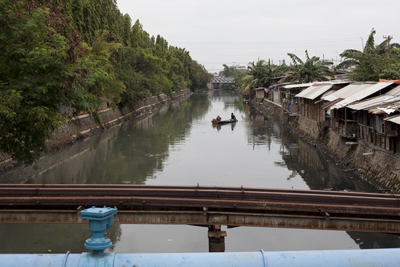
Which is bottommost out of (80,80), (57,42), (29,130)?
(29,130)

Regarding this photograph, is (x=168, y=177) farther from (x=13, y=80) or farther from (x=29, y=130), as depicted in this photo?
(x=13, y=80)

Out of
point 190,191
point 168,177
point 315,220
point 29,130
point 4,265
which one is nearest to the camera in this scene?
point 4,265

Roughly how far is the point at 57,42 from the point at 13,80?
1.83 metres

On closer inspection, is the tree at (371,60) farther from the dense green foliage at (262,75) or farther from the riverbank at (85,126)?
the dense green foliage at (262,75)

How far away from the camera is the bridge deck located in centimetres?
878

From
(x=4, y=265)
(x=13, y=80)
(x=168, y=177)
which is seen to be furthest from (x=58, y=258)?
(x=168, y=177)

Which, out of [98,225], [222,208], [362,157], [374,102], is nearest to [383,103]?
[374,102]

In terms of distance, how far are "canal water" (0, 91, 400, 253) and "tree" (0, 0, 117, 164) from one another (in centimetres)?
340

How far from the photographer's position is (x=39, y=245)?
11.1 m

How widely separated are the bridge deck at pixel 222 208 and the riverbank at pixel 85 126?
617cm

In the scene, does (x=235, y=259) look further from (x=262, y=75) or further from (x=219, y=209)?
(x=262, y=75)

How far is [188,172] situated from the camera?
2058cm

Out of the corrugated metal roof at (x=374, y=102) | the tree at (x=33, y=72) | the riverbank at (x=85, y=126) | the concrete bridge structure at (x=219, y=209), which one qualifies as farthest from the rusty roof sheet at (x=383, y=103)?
the riverbank at (x=85, y=126)

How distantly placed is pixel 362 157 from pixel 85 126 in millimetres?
21990
